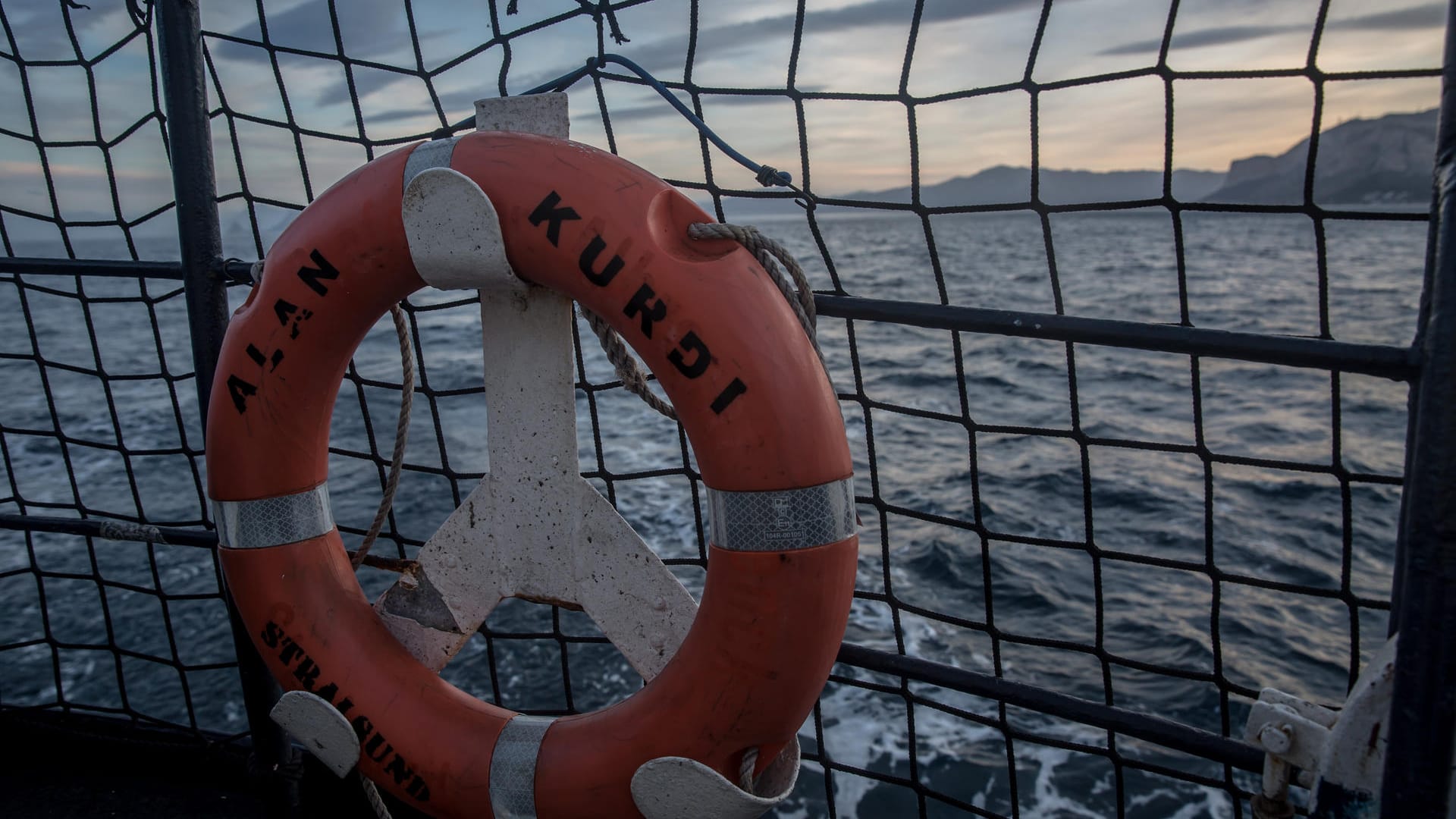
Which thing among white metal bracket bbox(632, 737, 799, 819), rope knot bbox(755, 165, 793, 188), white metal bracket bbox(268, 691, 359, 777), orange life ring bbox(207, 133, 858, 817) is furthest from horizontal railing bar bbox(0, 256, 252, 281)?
white metal bracket bbox(632, 737, 799, 819)

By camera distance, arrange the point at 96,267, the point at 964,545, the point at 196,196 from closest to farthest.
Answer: the point at 196,196 < the point at 96,267 < the point at 964,545

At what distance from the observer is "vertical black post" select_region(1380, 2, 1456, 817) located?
2.75 ft

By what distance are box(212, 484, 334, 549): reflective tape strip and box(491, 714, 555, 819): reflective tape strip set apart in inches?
16.4

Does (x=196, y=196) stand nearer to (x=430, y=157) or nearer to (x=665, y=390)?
(x=430, y=157)

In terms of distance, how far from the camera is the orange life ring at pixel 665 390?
3.49ft

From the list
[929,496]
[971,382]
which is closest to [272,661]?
[929,496]

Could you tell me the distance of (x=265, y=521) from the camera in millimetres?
1336

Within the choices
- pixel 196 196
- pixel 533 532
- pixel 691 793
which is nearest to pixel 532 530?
pixel 533 532

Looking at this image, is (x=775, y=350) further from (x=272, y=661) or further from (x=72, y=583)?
(x=72, y=583)

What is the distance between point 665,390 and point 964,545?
4025mm

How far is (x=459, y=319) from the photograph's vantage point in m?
13.8

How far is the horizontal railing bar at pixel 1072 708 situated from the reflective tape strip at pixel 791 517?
9.3 inches

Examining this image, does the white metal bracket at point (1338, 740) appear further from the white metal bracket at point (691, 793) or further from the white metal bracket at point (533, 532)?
the white metal bracket at point (533, 532)

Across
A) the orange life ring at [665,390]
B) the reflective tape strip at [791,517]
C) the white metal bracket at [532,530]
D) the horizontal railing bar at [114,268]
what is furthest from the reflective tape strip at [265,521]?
the reflective tape strip at [791,517]
